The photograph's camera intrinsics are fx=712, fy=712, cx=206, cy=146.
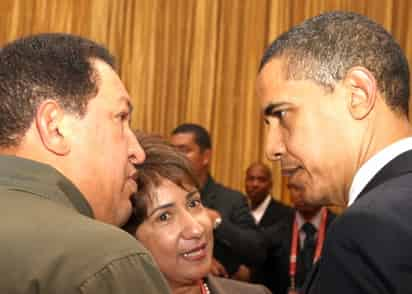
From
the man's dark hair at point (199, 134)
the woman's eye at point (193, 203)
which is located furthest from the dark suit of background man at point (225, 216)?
the woman's eye at point (193, 203)

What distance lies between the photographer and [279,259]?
5.27 m

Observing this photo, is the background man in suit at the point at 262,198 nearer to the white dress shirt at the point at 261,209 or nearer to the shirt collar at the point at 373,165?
the white dress shirt at the point at 261,209

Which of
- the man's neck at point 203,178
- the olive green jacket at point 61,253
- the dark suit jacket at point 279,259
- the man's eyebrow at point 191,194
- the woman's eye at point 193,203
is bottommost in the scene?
the dark suit jacket at point 279,259

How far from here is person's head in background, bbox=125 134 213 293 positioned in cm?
294

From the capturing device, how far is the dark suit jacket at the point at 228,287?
3037 mm

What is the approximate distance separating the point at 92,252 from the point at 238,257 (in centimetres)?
365

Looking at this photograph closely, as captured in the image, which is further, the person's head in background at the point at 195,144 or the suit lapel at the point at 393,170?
the person's head in background at the point at 195,144

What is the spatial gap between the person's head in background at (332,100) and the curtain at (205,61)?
16.9 feet

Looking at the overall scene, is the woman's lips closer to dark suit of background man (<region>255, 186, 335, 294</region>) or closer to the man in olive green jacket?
the man in olive green jacket

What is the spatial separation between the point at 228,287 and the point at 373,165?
1541 mm

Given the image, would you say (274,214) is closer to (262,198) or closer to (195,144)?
(262,198)

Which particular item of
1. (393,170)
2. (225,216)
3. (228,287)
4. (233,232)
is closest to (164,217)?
(228,287)

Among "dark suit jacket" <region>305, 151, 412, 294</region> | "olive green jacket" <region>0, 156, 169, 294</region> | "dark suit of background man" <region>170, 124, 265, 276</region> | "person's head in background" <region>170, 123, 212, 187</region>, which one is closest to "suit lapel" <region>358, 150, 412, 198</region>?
"dark suit jacket" <region>305, 151, 412, 294</region>

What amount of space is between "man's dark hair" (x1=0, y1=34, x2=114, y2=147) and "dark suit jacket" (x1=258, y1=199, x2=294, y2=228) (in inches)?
163
